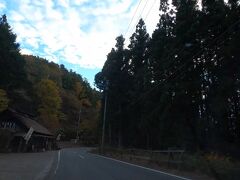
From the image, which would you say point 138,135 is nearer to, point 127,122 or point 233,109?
point 127,122

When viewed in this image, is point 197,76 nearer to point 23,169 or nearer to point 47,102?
point 23,169

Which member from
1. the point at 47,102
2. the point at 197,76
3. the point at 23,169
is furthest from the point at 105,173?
the point at 47,102

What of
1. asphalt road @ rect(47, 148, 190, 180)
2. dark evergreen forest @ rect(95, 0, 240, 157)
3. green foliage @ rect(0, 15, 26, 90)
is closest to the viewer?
asphalt road @ rect(47, 148, 190, 180)

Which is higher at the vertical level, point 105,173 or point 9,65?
point 9,65

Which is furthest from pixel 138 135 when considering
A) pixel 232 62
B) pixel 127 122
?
pixel 232 62

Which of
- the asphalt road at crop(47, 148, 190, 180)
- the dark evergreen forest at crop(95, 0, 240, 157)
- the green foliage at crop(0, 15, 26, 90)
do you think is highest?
the green foliage at crop(0, 15, 26, 90)

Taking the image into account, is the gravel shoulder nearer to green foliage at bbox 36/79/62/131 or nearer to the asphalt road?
the asphalt road

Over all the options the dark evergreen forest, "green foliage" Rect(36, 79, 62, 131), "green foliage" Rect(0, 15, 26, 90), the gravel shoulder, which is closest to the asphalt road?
the gravel shoulder

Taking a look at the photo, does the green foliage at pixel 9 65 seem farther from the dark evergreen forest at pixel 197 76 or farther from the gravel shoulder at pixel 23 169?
the gravel shoulder at pixel 23 169

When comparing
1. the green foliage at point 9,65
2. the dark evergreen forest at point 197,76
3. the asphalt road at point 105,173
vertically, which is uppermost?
the green foliage at point 9,65

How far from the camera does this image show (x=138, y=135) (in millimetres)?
70625

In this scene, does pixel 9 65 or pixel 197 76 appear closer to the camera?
pixel 197 76

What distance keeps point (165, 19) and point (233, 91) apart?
11785 millimetres

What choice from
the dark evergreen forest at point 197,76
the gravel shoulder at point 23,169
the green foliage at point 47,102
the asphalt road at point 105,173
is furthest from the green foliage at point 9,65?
the green foliage at point 47,102
